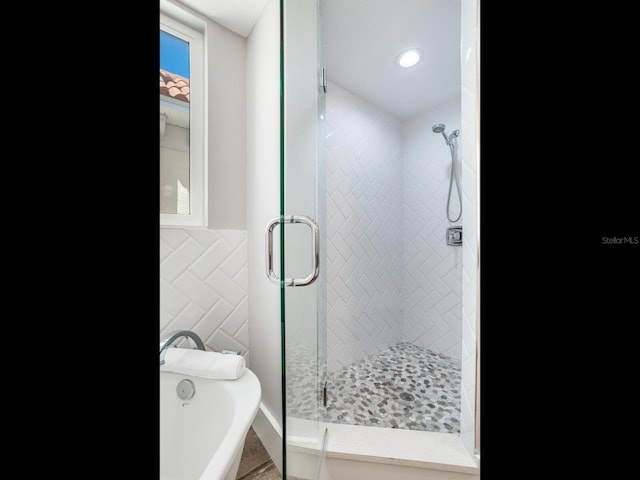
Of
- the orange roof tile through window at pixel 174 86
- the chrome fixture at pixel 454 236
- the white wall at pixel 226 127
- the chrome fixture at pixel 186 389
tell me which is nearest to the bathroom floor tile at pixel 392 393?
the chrome fixture at pixel 186 389

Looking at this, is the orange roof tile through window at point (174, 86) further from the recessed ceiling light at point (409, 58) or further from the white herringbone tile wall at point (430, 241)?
the white herringbone tile wall at point (430, 241)

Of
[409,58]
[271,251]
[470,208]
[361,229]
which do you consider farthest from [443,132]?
[271,251]

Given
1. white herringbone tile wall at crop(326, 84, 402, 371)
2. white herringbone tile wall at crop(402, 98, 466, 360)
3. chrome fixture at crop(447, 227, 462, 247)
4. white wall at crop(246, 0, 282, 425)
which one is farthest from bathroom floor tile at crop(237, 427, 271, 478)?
chrome fixture at crop(447, 227, 462, 247)

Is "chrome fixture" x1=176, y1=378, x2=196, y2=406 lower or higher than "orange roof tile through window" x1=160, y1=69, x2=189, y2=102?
lower

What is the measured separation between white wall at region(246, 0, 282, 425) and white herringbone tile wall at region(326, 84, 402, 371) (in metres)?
0.42

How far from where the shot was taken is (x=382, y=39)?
128cm

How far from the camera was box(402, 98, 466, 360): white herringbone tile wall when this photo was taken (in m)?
1.69

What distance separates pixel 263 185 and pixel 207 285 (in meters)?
0.54

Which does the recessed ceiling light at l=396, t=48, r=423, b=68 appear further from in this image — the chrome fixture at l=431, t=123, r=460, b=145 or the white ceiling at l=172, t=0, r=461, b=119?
the chrome fixture at l=431, t=123, r=460, b=145

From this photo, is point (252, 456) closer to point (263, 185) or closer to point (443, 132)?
point (263, 185)

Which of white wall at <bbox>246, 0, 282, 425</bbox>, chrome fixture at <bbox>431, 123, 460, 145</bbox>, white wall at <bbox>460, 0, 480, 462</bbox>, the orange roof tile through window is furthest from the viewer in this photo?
chrome fixture at <bbox>431, 123, 460, 145</bbox>
